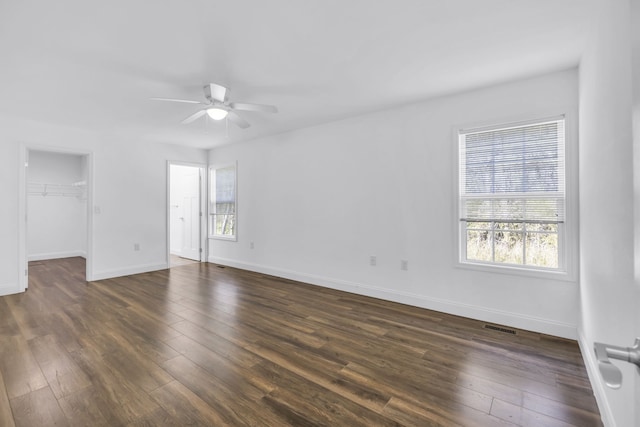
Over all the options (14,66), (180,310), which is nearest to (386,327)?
(180,310)

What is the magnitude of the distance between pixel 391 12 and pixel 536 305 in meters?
2.88

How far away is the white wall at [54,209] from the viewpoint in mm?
6629

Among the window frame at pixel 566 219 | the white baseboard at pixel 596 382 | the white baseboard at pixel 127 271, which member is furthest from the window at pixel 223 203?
the white baseboard at pixel 596 382

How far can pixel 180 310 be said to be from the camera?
11.4ft

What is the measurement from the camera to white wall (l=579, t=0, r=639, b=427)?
1.29m

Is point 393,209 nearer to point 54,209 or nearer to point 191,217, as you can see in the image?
point 191,217

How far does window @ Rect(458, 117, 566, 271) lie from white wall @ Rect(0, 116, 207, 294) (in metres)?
5.19

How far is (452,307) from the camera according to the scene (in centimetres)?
334

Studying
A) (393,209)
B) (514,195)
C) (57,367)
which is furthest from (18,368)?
(514,195)

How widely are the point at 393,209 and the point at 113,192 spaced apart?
465cm

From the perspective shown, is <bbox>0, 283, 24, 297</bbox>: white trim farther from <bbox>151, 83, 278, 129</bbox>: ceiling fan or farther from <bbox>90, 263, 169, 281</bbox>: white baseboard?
<bbox>151, 83, 278, 129</bbox>: ceiling fan

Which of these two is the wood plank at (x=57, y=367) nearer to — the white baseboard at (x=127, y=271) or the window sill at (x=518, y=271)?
the white baseboard at (x=127, y=271)

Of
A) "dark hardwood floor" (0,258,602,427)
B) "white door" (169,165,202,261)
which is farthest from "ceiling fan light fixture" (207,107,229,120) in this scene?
"white door" (169,165,202,261)

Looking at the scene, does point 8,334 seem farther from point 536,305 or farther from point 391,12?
point 536,305
